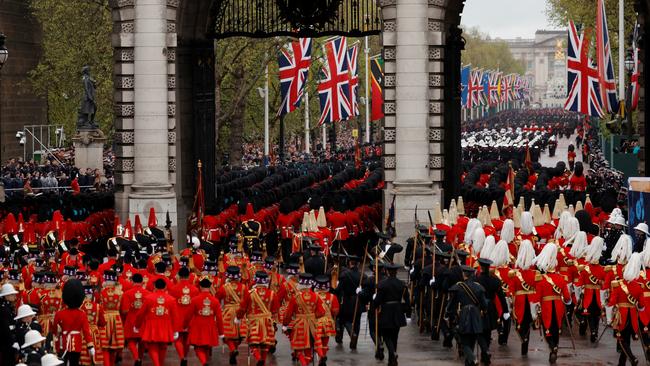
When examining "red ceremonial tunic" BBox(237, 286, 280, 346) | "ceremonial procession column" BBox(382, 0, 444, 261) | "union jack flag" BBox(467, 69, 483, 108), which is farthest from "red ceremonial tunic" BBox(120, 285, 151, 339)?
"union jack flag" BBox(467, 69, 483, 108)

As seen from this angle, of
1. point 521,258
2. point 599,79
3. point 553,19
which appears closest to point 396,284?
point 521,258

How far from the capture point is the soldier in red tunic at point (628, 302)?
24969 mm

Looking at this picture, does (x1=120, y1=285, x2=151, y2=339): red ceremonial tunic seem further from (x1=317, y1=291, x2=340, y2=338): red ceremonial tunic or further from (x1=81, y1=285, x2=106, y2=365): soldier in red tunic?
(x1=317, y1=291, x2=340, y2=338): red ceremonial tunic

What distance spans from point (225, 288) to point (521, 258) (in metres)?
4.54

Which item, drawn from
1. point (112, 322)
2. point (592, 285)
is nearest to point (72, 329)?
point (112, 322)

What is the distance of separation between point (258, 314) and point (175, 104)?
1510cm

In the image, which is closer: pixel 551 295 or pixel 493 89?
pixel 551 295

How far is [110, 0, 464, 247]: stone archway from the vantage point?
3838cm

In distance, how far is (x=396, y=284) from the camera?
26.0 meters

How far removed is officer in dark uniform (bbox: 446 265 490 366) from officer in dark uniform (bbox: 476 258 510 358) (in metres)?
0.30

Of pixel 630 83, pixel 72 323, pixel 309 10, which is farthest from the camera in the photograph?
pixel 630 83

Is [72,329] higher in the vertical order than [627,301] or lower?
lower

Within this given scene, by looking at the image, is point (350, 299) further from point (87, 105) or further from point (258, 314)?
point (87, 105)

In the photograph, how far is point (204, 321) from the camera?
25.0 metres
